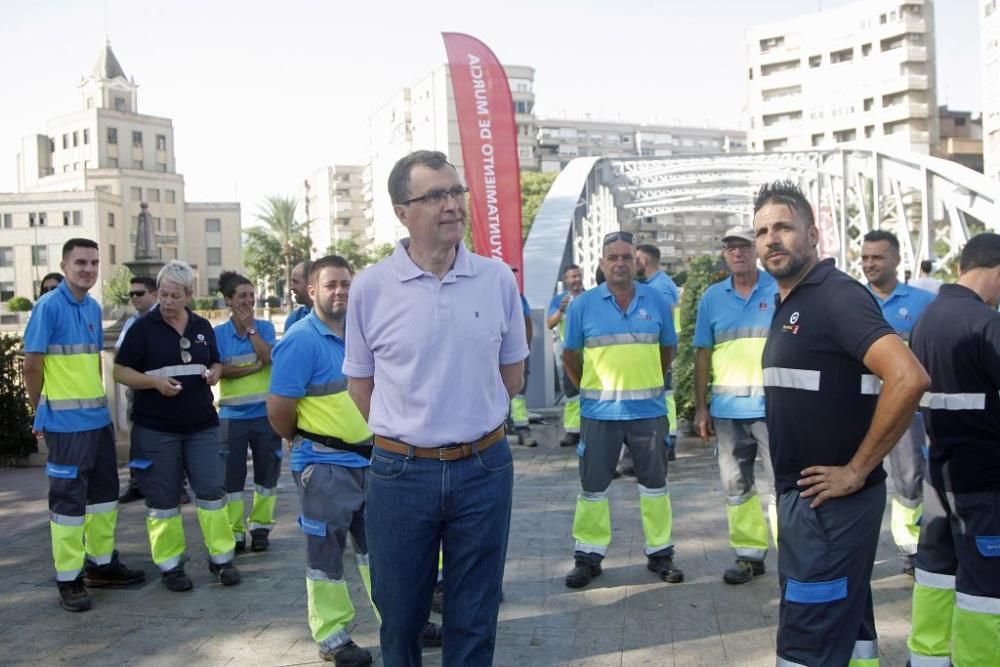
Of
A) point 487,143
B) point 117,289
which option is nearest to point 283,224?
point 117,289

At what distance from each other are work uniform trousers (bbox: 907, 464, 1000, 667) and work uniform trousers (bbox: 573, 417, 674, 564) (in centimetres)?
206

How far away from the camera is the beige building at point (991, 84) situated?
59344mm

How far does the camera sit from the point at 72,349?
6199 mm

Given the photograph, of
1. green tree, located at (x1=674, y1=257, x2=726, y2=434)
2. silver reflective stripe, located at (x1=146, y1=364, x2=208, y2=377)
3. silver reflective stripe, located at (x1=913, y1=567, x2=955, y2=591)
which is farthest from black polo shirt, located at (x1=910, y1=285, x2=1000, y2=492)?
green tree, located at (x1=674, y1=257, x2=726, y2=434)

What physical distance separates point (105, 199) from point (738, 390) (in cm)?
9704

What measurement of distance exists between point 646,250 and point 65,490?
6515 millimetres

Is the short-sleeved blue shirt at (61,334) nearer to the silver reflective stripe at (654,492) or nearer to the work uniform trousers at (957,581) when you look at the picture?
the silver reflective stripe at (654,492)

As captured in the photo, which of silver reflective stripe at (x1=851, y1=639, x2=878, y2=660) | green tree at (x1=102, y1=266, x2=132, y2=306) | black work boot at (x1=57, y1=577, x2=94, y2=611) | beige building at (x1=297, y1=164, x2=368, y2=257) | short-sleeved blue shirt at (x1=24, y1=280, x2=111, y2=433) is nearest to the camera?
silver reflective stripe at (x1=851, y1=639, x2=878, y2=660)

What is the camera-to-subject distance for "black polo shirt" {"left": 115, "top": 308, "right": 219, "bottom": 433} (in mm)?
6176

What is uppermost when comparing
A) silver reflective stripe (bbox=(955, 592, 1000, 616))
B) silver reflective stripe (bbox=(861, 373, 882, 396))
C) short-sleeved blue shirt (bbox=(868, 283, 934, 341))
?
short-sleeved blue shirt (bbox=(868, 283, 934, 341))

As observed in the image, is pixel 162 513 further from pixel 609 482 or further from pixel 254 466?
pixel 609 482

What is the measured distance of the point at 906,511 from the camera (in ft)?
20.3

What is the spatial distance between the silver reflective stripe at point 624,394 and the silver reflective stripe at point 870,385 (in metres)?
2.94

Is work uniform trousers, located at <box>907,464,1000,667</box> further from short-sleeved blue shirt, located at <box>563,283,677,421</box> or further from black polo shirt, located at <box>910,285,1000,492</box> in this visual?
short-sleeved blue shirt, located at <box>563,283,677,421</box>
